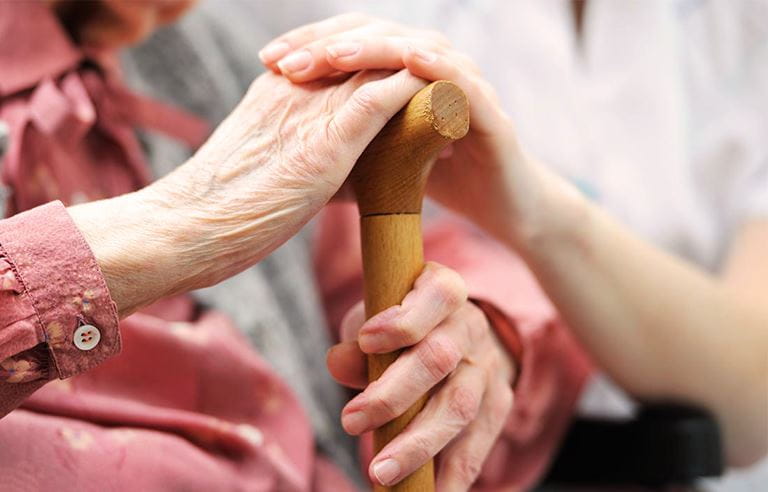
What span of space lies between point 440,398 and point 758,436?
462mm

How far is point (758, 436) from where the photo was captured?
33.8 inches

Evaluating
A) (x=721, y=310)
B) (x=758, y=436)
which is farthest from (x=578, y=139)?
(x=758, y=436)

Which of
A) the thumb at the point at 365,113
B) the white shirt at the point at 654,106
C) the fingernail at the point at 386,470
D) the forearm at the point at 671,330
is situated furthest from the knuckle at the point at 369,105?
the white shirt at the point at 654,106

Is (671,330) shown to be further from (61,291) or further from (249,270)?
(61,291)

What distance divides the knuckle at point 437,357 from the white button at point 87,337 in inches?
7.4

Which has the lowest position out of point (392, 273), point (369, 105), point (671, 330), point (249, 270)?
point (671, 330)

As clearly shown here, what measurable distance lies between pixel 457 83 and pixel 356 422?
0.22 meters

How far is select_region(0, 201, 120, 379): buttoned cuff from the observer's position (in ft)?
1.45

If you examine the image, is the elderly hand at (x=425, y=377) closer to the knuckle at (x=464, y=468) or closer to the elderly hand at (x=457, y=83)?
the knuckle at (x=464, y=468)

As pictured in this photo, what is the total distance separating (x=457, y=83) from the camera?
0.55 m

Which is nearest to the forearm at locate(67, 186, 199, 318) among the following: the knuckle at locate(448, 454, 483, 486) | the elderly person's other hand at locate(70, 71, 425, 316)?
the elderly person's other hand at locate(70, 71, 425, 316)

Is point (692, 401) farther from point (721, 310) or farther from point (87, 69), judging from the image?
point (87, 69)

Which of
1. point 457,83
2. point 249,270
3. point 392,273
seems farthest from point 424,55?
point 249,270

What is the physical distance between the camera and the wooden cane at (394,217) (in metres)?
0.52
